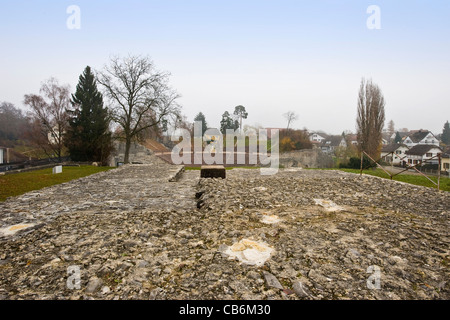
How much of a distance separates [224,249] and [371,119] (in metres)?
29.9

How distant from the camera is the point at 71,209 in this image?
5.16m

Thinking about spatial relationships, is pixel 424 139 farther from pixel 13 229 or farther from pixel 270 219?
pixel 13 229

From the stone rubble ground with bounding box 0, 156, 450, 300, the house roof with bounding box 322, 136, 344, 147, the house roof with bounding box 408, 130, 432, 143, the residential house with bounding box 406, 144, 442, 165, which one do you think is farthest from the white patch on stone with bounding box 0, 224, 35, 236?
the house roof with bounding box 322, 136, 344, 147

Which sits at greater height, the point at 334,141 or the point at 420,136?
the point at 420,136

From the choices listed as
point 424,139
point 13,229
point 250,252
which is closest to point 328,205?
point 250,252

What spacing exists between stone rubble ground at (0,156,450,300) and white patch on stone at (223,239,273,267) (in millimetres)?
31

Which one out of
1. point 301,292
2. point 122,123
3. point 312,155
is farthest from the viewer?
point 312,155

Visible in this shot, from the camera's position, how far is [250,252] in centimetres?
300

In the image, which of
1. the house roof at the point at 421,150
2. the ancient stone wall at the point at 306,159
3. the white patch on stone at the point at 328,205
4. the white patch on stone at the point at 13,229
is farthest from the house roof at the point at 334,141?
the white patch on stone at the point at 13,229

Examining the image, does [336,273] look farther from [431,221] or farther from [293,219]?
[431,221]

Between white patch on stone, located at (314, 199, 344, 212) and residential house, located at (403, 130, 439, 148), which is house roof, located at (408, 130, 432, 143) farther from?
white patch on stone, located at (314, 199, 344, 212)

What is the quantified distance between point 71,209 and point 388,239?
237 inches

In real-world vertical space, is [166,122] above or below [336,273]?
above
